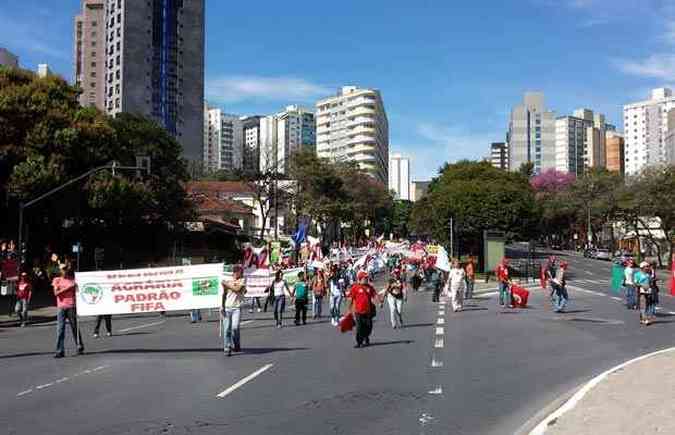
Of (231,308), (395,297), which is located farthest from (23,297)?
(231,308)

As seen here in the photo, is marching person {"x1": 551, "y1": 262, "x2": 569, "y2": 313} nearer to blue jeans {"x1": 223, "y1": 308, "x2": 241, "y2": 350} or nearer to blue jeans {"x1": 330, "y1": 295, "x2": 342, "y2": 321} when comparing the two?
blue jeans {"x1": 330, "y1": 295, "x2": 342, "y2": 321}

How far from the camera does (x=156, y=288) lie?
16.7 m

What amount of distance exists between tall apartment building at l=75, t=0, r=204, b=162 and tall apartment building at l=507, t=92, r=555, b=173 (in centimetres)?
8751

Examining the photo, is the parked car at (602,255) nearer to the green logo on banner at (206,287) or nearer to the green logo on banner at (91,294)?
the green logo on banner at (206,287)

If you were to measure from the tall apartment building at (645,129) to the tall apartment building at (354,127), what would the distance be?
62.0 m

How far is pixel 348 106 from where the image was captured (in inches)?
6885

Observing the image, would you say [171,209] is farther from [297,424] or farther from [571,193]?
[571,193]

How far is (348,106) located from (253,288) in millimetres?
149724

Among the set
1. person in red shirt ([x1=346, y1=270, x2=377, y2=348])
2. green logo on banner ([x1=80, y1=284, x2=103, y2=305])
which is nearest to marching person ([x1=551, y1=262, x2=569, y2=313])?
person in red shirt ([x1=346, y1=270, x2=377, y2=348])

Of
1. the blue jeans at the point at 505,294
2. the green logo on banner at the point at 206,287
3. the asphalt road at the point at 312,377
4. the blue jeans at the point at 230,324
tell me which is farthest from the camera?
the blue jeans at the point at 505,294

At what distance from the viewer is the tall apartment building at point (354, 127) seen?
169000 mm

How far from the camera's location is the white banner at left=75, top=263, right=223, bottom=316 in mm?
16453

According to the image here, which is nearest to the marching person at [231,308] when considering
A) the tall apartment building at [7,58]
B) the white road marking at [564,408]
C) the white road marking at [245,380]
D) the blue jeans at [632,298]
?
the white road marking at [245,380]

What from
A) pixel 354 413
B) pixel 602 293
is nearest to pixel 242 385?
pixel 354 413
